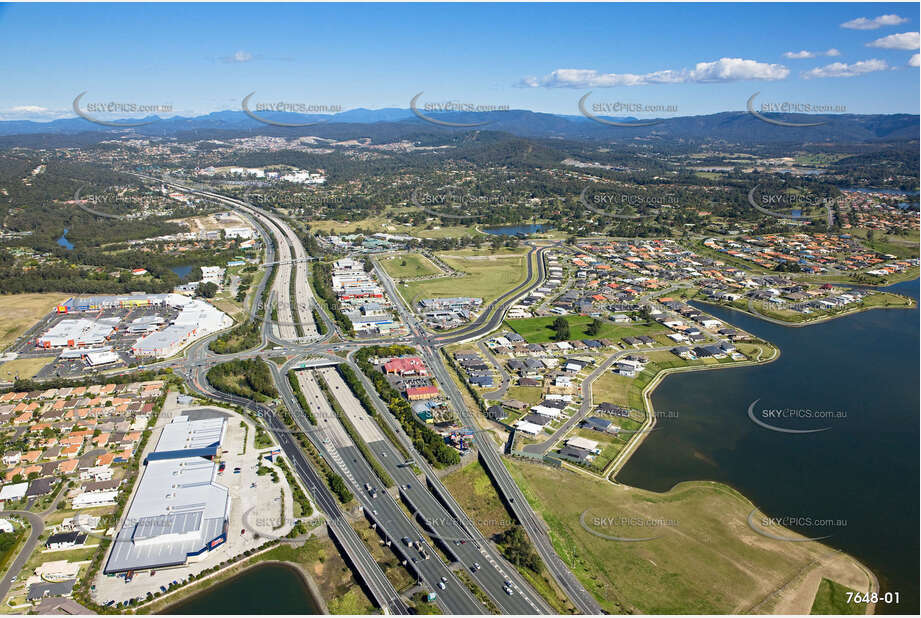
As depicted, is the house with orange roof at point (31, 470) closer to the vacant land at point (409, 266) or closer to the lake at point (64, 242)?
the vacant land at point (409, 266)

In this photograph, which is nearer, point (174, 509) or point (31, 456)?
point (174, 509)

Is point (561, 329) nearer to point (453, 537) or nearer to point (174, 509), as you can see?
point (453, 537)

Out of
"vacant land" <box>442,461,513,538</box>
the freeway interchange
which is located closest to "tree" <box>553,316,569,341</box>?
the freeway interchange

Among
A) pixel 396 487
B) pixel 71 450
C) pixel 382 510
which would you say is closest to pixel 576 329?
pixel 396 487

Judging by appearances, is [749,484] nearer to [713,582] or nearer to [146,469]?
[713,582]

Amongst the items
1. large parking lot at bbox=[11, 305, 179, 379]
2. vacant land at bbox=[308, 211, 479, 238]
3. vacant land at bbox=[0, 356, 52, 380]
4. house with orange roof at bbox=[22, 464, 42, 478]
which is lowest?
house with orange roof at bbox=[22, 464, 42, 478]

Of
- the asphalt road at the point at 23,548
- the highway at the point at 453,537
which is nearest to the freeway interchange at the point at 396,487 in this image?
the highway at the point at 453,537

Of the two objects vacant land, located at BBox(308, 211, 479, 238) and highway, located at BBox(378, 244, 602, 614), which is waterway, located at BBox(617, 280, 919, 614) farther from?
vacant land, located at BBox(308, 211, 479, 238)
